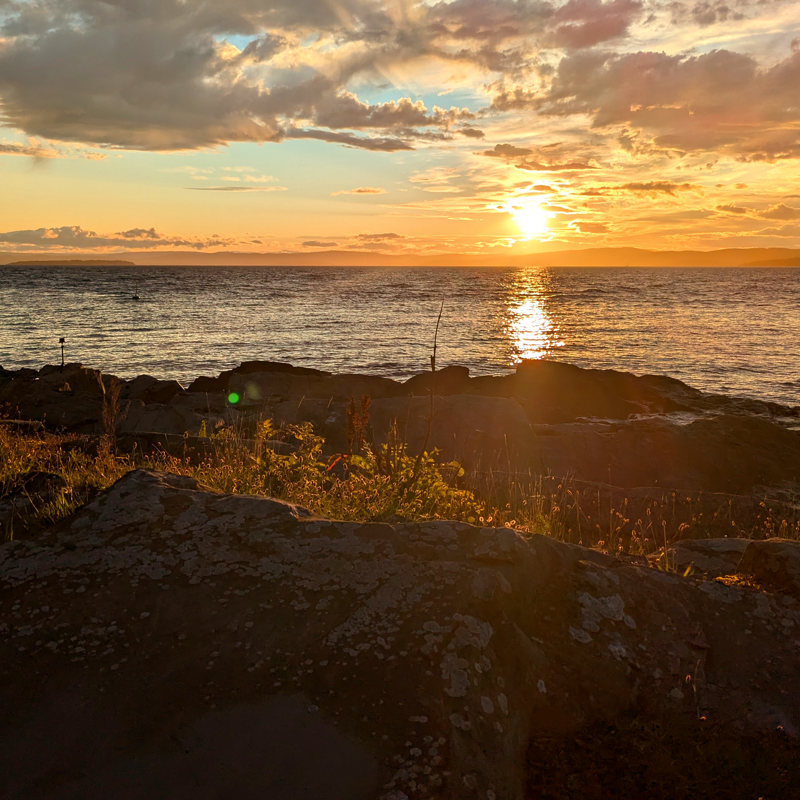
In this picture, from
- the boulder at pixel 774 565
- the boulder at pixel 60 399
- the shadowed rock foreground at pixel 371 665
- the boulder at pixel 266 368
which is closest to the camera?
the shadowed rock foreground at pixel 371 665

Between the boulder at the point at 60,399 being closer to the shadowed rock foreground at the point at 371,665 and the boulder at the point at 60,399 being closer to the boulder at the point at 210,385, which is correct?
the boulder at the point at 210,385

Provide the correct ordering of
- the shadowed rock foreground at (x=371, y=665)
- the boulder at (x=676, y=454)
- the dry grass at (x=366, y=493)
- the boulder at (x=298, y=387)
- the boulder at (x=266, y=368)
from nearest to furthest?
1. the shadowed rock foreground at (x=371, y=665)
2. the dry grass at (x=366, y=493)
3. the boulder at (x=676, y=454)
4. the boulder at (x=298, y=387)
5. the boulder at (x=266, y=368)

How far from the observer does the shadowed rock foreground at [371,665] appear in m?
2.52

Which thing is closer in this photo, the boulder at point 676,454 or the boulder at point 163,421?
the boulder at point 676,454

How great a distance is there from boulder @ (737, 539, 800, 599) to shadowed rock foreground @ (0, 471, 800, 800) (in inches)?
1.0

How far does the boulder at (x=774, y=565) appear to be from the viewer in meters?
4.02

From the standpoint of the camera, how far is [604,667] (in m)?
3.20

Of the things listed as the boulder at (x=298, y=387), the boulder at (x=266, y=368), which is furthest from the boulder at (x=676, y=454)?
the boulder at (x=266, y=368)

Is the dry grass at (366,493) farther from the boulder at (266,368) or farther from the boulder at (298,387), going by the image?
the boulder at (266,368)

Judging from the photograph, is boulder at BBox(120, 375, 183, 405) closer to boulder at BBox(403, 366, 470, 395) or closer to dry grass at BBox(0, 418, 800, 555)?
boulder at BBox(403, 366, 470, 395)

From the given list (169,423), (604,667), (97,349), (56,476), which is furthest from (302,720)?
(97,349)

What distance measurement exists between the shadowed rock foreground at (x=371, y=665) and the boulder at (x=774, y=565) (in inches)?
1.0

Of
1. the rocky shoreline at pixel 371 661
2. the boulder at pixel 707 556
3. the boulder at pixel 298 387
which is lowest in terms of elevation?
the boulder at pixel 298 387

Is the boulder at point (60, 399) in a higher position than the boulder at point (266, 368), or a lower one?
lower
